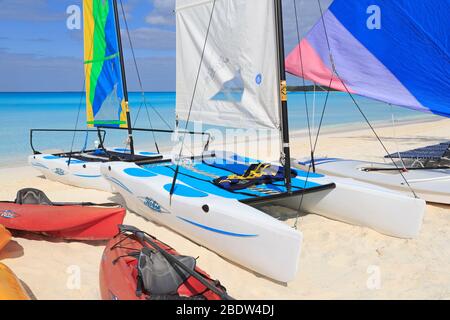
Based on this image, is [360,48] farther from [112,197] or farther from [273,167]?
[112,197]

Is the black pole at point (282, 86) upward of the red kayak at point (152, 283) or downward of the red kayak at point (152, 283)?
upward

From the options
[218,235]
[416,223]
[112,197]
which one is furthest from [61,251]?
[416,223]

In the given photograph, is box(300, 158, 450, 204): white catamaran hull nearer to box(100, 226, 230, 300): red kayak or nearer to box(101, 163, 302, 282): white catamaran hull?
box(101, 163, 302, 282): white catamaran hull

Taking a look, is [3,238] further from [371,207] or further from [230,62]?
[371,207]

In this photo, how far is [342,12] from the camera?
591 cm

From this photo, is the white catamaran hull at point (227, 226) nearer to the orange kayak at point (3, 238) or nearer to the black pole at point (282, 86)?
the black pole at point (282, 86)

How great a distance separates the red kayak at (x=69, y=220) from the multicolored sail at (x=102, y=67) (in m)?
3.71

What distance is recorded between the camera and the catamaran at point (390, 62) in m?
4.92

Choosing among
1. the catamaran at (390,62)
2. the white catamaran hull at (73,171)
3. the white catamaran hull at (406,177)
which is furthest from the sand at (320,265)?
the white catamaran hull at (73,171)

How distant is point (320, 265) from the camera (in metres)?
4.14

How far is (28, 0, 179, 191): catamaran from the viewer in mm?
7617

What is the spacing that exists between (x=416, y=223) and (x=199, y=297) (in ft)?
8.56

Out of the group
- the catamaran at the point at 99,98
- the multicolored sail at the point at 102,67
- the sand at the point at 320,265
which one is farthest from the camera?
the multicolored sail at the point at 102,67

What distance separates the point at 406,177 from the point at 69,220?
14.0 feet
